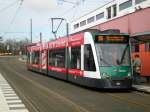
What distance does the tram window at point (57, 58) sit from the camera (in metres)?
30.7

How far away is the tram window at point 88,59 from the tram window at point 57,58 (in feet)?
20.0

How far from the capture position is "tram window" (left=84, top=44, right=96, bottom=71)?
76.4ft

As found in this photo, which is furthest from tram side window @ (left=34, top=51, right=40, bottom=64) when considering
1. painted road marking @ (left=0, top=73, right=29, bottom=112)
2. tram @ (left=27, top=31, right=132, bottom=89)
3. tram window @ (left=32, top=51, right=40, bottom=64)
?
painted road marking @ (left=0, top=73, right=29, bottom=112)

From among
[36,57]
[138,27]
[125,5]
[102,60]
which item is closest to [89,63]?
[102,60]

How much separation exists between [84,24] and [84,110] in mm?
78345

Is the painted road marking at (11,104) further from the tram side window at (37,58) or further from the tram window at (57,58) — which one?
the tram side window at (37,58)

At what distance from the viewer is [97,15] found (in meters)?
83.2

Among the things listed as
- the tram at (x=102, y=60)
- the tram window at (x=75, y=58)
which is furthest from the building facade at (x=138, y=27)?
the tram window at (x=75, y=58)

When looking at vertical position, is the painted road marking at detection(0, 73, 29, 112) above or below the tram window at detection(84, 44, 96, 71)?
below

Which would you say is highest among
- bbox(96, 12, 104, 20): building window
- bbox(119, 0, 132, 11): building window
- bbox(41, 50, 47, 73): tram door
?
bbox(119, 0, 132, 11): building window

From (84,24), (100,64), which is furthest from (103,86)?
(84,24)

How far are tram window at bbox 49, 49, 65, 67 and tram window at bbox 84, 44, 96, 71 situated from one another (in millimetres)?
6092

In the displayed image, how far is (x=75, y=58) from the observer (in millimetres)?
26688

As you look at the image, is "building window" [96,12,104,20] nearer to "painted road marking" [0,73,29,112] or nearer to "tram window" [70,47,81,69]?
"tram window" [70,47,81,69]
